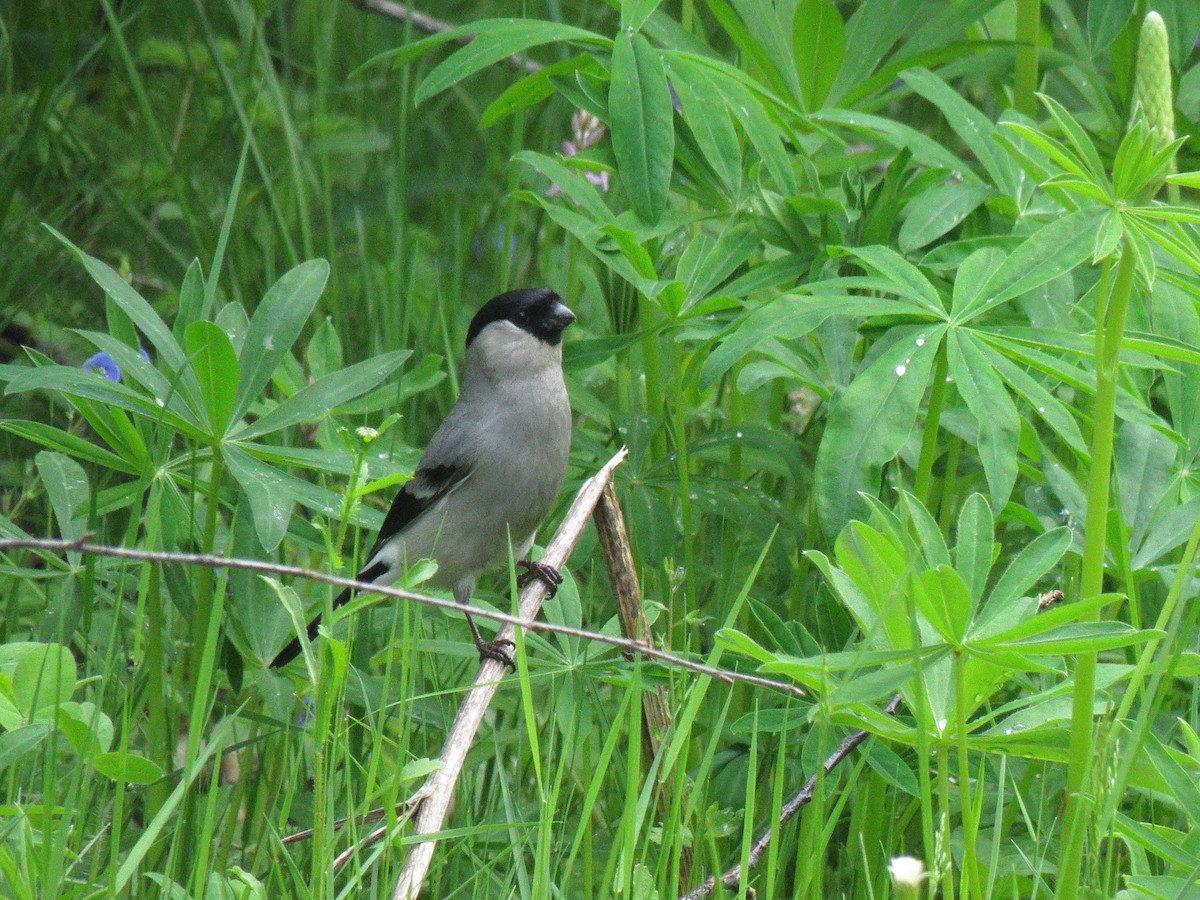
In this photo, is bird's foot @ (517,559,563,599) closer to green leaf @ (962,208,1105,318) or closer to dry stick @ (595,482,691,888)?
dry stick @ (595,482,691,888)

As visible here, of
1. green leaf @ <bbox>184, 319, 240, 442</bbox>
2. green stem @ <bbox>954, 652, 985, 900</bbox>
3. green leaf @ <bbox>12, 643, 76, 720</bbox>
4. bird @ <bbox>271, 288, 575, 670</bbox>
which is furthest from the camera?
bird @ <bbox>271, 288, 575, 670</bbox>

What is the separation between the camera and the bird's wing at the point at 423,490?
357 cm

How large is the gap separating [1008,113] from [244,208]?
9.72ft

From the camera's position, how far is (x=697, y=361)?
9.66ft

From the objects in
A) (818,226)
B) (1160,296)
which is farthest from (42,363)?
(1160,296)

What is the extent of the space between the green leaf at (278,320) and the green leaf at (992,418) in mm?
1225

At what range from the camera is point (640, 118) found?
269 centimetres

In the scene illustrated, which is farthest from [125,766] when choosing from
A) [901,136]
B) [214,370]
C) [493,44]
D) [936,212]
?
[901,136]

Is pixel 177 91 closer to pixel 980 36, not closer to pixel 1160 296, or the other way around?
pixel 980 36

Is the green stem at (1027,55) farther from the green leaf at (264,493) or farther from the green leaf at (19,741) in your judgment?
the green leaf at (19,741)

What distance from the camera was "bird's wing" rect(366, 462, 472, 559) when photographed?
3.57 metres

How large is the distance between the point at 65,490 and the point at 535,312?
1326 millimetres

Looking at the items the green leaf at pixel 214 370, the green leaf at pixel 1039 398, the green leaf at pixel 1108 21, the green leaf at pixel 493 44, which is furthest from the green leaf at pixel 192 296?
the green leaf at pixel 1108 21

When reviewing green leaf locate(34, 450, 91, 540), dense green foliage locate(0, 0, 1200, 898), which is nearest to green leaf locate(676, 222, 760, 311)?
dense green foliage locate(0, 0, 1200, 898)
